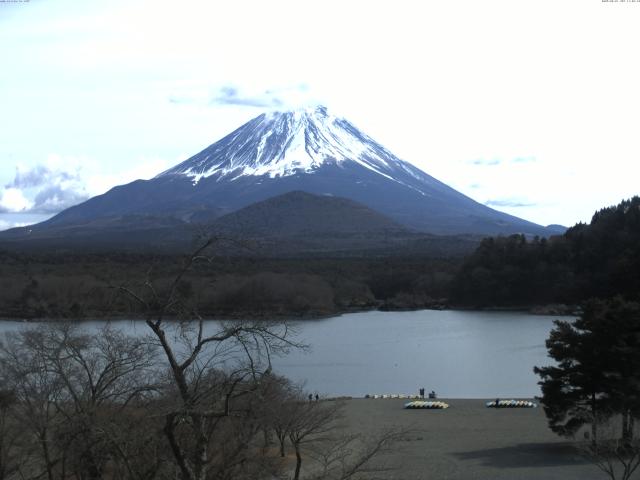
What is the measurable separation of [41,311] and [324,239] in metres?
50.1

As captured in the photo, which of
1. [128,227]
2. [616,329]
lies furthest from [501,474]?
[128,227]

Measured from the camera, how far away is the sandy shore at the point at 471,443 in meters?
13.0

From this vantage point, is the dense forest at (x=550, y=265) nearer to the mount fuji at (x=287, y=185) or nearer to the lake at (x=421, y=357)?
the lake at (x=421, y=357)

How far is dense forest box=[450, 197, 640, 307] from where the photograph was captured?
47.2 m

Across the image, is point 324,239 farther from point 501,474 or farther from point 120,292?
point 120,292

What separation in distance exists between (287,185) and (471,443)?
10068cm

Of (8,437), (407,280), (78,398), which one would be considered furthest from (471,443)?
(407,280)

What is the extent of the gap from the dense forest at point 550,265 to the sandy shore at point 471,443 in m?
28.5

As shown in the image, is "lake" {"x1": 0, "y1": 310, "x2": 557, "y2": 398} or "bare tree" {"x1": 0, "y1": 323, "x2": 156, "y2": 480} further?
"lake" {"x1": 0, "y1": 310, "x2": 557, "y2": 398}

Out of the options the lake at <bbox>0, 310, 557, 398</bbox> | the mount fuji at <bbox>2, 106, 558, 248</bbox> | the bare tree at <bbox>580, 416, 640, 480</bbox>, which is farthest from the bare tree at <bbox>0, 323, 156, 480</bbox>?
the mount fuji at <bbox>2, 106, 558, 248</bbox>

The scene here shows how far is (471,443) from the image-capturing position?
1557 cm

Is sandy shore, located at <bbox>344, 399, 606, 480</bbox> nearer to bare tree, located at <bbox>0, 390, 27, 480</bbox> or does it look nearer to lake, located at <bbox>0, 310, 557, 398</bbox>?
lake, located at <bbox>0, 310, 557, 398</bbox>

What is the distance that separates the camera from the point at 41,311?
40.3 metres

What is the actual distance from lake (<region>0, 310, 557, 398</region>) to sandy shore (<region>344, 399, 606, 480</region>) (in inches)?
89.4
